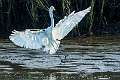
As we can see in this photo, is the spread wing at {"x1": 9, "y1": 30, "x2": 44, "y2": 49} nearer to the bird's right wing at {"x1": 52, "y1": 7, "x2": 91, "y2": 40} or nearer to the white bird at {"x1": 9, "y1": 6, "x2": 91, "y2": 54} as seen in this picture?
the white bird at {"x1": 9, "y1": 6, "x2": 91, "y2": 54}

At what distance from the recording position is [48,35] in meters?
11.5

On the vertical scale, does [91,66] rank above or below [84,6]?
below

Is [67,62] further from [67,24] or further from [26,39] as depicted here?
[26,39]

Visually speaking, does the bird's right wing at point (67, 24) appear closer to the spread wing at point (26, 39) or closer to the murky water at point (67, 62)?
the spread wing at point (26, 39)

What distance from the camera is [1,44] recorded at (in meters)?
15.3

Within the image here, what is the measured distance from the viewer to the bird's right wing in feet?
36.2

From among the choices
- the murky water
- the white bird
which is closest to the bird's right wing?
the white bird

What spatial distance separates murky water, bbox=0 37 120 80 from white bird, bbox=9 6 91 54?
0.54m

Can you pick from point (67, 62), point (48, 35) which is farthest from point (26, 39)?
point (67, 62)

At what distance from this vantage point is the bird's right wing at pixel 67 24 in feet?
36.2

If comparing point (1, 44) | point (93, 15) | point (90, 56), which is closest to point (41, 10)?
point (93, 15)

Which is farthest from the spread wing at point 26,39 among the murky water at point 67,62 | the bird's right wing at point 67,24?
the murky water at point 67,62

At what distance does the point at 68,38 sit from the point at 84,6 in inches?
57.6

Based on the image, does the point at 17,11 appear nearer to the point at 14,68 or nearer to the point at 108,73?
the point at 14,68
